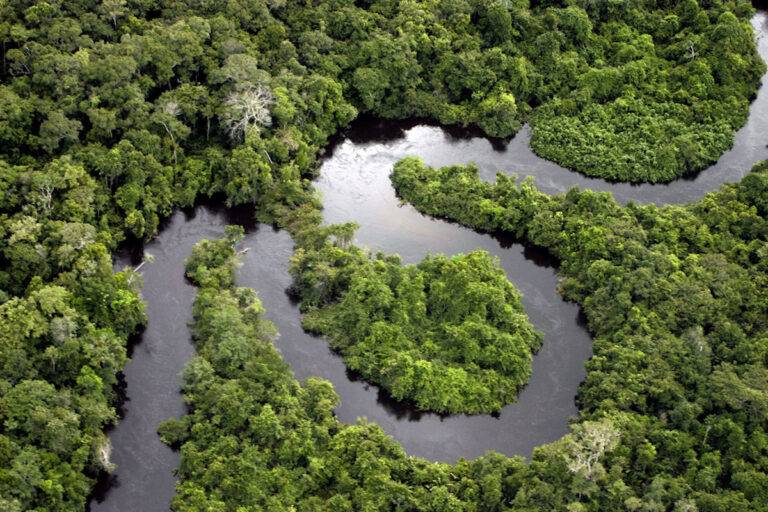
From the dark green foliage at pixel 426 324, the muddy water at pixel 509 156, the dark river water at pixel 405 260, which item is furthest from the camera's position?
the muddy water at pixel 509 156

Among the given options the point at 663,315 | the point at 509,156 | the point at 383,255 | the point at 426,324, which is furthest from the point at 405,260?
the point at 663,315

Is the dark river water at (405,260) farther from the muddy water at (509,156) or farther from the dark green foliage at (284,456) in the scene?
the dark green foliage at (284,456)

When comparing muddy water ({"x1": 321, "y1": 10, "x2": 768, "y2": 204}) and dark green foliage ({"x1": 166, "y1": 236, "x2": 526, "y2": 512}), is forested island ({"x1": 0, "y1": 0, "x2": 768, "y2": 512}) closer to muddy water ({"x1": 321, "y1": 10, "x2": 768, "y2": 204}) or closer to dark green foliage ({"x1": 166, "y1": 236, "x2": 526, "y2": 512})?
dark green foliage ({"x1": 166, "y1": 236, "x2": 526, "y2": 512})

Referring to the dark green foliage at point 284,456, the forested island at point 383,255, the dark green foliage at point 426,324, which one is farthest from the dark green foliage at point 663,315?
the dark green foliage at point 284,456

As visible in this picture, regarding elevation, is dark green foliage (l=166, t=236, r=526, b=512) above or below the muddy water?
below

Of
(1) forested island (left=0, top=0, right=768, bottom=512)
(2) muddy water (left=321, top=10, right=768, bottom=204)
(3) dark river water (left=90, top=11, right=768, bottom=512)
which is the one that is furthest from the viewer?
(2) muddy water (left=321, top=10, right=768, bottom=204)

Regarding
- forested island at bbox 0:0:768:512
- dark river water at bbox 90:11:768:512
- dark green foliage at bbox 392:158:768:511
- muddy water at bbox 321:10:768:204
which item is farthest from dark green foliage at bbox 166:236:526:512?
muddy water at bbox 321:10:768:204

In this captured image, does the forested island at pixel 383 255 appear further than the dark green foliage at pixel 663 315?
No
